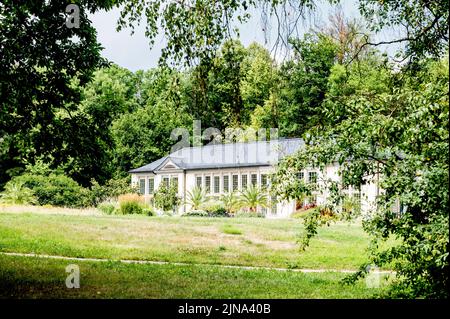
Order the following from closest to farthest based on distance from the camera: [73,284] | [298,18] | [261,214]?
[298,18], [73,284], [261,214]

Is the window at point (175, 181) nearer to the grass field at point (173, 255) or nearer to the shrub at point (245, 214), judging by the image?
the shrub at point (245, 214)

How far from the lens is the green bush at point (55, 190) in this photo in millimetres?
16753

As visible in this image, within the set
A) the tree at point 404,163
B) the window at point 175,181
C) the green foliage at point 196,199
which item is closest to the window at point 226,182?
the green foliage at point 196,199

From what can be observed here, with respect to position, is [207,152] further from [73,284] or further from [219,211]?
[73,284]

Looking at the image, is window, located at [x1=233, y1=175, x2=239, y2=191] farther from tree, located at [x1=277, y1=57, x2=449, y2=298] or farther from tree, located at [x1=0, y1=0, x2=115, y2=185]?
tree, located at [x1=277, y1=57, x2=449, y2=298]

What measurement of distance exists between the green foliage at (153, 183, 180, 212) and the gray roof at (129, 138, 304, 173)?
1.78 meters

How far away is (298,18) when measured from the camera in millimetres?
5000

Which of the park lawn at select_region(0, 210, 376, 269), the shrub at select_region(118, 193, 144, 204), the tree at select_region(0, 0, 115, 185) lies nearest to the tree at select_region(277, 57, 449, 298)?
the tree at select_region(0, 0, 115, 185)

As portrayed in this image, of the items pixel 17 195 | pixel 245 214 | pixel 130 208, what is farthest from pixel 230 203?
pixel 17 195

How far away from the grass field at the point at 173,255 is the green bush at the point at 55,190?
2.74 ft

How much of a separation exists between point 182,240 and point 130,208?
23.5 ft

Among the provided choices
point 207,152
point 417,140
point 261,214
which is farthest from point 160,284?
point 207,152

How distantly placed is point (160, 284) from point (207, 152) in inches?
818

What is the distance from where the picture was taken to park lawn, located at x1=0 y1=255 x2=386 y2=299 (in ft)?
27.0
